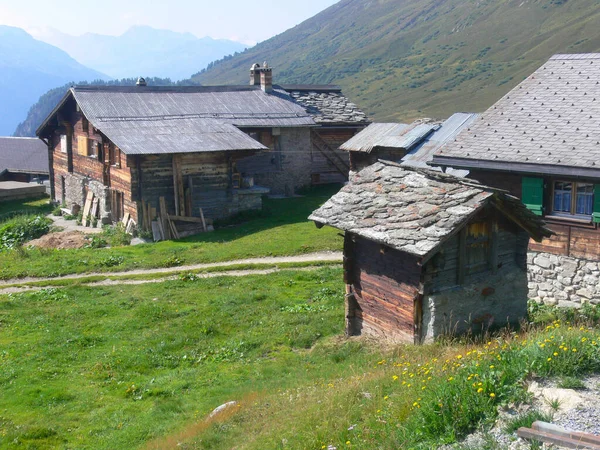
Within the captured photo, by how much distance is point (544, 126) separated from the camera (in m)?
17.7

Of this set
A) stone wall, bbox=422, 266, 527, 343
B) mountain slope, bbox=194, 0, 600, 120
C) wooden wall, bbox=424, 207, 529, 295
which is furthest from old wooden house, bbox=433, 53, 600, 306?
mountain slope, bbox=194, 0, 600, 120

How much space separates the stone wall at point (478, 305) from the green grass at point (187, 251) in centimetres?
1146

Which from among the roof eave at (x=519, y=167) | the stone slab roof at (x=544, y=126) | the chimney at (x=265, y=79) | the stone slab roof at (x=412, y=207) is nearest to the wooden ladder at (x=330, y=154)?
the chimney at (x=265, y=79)

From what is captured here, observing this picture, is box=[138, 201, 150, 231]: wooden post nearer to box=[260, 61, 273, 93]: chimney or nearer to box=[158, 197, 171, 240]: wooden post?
box=[158, 197, 171, 240]: wooden post

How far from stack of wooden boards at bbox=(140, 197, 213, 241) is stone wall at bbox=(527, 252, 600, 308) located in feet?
55.0

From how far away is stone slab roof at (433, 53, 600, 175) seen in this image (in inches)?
651

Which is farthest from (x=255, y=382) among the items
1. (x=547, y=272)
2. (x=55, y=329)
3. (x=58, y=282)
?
(x=58, y=282)

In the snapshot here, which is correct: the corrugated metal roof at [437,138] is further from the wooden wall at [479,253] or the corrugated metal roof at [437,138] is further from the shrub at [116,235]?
the wooden wall at [479,253]

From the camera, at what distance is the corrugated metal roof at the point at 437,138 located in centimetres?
2895

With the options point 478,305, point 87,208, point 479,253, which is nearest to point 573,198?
point 479,253

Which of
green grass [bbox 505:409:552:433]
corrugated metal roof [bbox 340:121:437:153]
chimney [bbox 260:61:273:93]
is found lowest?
A: green grass [bbox 505:409:552:433]

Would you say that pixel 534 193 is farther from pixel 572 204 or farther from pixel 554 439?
pixel 554 439

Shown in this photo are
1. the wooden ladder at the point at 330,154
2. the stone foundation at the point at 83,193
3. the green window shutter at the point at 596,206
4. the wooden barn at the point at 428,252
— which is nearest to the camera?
the wooden barn at the point at 428,252

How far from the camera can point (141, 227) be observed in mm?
30859
